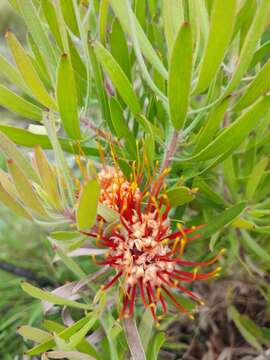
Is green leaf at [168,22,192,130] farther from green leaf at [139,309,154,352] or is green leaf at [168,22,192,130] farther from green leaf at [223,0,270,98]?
green leaf at [139,309,154,352]

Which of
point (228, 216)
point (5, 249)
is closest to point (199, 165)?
point (228, 216)

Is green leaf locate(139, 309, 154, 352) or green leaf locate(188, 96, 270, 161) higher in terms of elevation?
green leaf locate(188, 96, 270, 161)

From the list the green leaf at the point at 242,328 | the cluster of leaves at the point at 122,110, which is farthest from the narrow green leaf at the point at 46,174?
the green leaf at the point at 242,328

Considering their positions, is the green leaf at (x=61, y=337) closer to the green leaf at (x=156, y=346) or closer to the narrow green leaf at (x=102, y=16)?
the green leaf at (x=156, y=346)

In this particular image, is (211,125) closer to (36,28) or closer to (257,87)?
(257,87)

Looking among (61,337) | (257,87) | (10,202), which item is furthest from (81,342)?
(257,87)

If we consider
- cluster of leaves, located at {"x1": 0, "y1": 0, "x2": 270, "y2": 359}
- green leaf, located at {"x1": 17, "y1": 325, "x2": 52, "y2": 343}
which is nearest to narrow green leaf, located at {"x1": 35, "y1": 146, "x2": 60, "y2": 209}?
cluster of leaves, located at {"x1": 0, "y1": 0, "x2": 270, "y2": 359}
